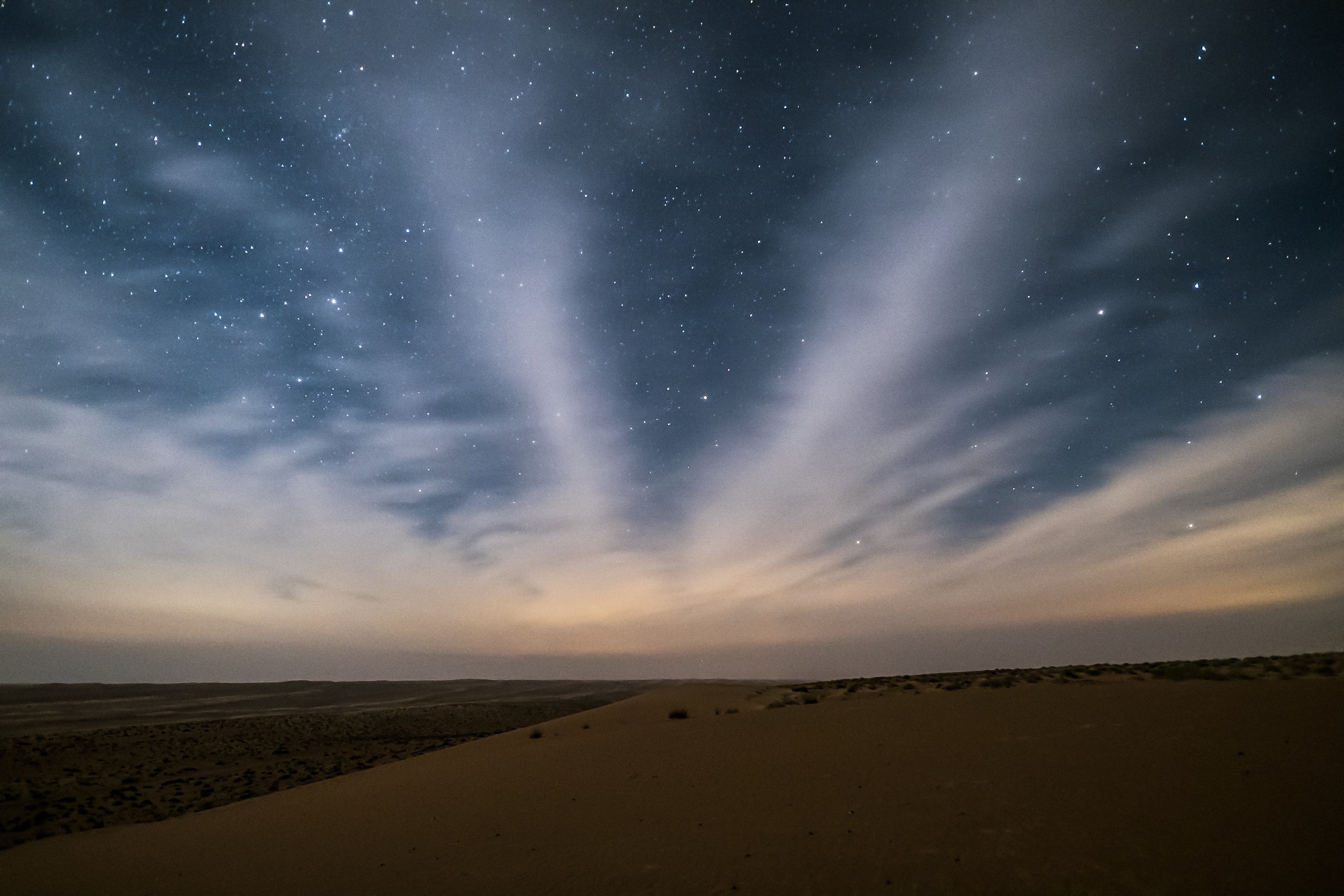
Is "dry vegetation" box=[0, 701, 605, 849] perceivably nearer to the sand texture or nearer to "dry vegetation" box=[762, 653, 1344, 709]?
the sand texture

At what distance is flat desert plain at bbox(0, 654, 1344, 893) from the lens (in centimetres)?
552

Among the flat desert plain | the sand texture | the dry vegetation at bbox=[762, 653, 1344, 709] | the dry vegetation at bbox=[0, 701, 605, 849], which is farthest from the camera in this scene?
the sand texture

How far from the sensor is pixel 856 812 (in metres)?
7.32

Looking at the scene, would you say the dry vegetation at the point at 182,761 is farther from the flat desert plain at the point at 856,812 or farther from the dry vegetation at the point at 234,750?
the flat desert plain at the point at 856,812

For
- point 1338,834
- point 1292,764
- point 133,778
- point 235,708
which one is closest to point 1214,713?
point 1292,764

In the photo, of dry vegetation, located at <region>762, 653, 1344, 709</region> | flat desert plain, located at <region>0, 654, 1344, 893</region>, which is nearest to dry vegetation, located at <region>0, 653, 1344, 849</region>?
dry vegetation, located at <region>762, 653, 1344, 709</region>

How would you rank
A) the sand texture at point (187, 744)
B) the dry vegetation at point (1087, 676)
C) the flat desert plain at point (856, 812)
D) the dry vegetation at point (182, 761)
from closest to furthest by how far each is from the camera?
the flat desert plain at point (856, 812) → the dry vegetation at point (1087, 676) → the dry vegetation at point (182, 761) → the sand texture at point (187, 744)

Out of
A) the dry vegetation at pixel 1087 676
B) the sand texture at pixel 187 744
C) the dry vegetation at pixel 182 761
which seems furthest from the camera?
the sand texture at pixel 187 744

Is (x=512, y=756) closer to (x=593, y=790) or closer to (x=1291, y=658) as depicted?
(x=593, y=790)

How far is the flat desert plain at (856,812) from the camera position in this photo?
552 cm

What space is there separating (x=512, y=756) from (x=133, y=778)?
13492 mm

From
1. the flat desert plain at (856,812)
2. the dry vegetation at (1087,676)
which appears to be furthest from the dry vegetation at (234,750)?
the flat desert plain at (856,812)

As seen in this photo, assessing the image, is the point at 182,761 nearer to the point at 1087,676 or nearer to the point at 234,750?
the point at 234,750

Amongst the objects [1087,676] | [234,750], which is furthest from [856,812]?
[234,750]
